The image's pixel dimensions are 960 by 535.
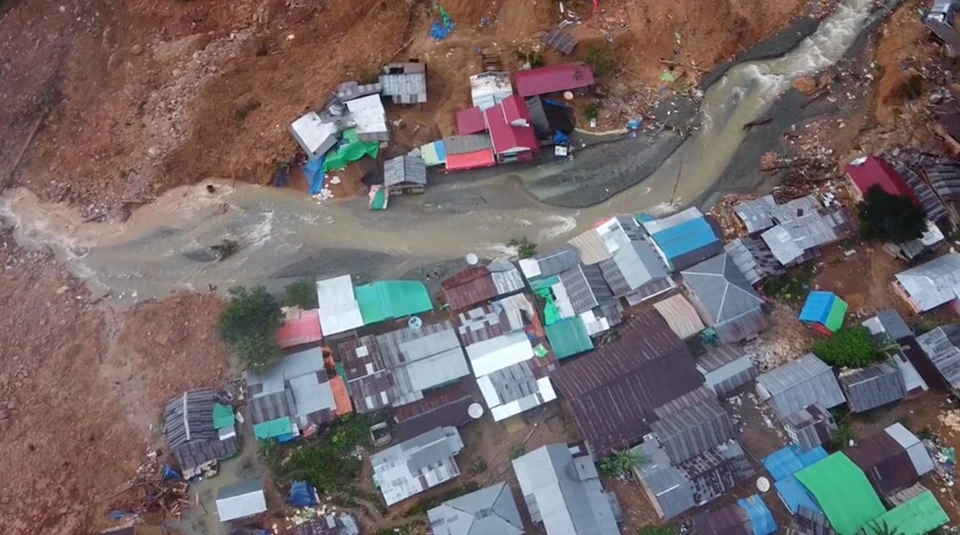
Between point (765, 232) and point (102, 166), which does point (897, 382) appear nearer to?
point (765, 232)

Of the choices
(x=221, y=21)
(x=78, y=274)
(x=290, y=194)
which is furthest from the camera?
(x=221, y=21)

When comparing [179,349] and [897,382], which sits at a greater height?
[897,382]

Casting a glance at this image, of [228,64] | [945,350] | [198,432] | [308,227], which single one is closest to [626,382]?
[945,350]

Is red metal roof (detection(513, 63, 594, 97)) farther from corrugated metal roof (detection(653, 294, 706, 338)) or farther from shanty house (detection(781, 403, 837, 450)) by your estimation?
shanty house (detection(781, 403, 837, 450))

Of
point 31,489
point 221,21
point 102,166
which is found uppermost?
point 221,21

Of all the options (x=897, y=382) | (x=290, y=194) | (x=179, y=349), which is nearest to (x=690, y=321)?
(x=897, y=382)

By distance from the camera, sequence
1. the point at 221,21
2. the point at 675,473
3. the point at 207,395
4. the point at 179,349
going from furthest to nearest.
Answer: the point at 221,21
the point at 179,349
the point at 207,395
the point at 675,473

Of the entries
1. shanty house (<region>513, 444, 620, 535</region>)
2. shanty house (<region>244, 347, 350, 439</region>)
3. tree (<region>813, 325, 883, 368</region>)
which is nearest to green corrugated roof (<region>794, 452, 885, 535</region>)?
tree (<region>813, 325, 883, 368</region>)

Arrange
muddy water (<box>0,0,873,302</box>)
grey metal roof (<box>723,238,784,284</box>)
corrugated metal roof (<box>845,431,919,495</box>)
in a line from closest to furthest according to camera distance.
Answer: corrugated metal roof (<box>845,431,919,495</box>) < grey metal roof (<box>723,238,784,284</box>) < muddy water (<box>0,0,873,302</box>)
